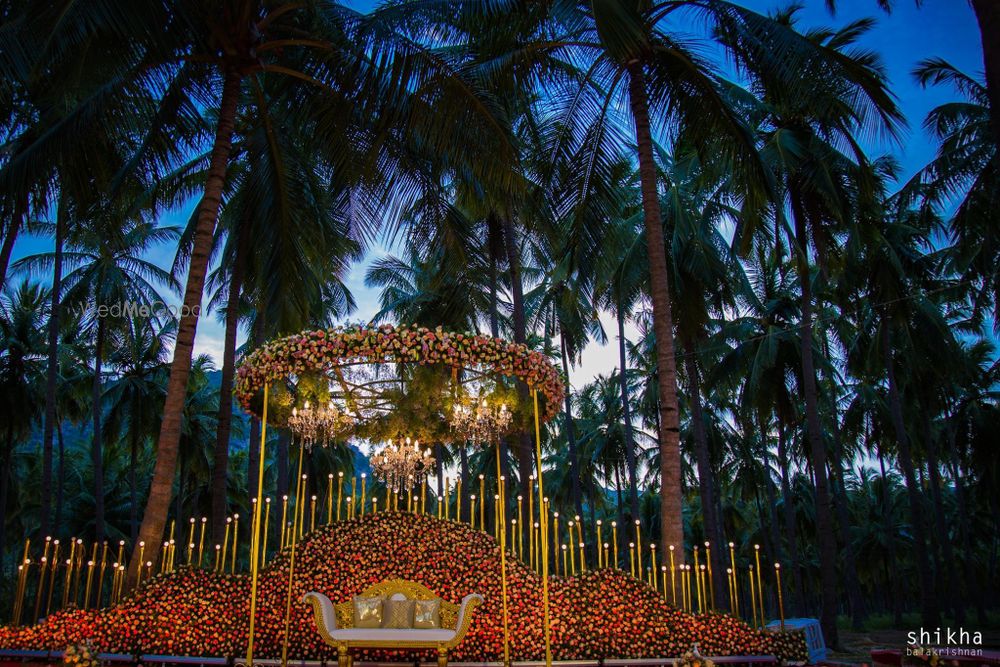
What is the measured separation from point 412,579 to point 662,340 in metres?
3.85

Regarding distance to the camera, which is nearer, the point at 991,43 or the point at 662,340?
the point at 991,43

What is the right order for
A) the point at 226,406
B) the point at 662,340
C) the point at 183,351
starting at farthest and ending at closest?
the point at 226,406 → the point at 183,351 → the point at 662,340

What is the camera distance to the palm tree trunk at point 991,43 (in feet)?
13.6

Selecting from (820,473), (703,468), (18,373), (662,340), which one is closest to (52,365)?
(18,373)

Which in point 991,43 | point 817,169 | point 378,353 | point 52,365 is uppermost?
point 817,169

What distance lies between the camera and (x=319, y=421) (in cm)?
854

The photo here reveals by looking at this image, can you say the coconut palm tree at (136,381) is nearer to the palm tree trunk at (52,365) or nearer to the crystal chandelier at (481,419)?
the palm tree trunk at (52,365)

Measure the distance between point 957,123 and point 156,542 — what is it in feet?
49.9

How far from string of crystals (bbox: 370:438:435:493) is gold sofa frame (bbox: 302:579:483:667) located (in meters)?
1.20

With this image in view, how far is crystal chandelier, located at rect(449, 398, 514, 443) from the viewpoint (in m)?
8.37

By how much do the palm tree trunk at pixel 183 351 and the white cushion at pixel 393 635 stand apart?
248 centimetres

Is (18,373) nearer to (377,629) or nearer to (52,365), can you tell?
(52,365)

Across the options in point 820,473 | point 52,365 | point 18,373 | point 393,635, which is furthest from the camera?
point 18,373

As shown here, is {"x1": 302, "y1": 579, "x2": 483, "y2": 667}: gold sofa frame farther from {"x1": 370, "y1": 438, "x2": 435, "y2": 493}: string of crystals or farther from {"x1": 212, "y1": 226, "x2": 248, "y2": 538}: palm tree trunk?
{"x1": 212, "y1": 226, "x2": 248, "y2": 538}: palm tree trunk
